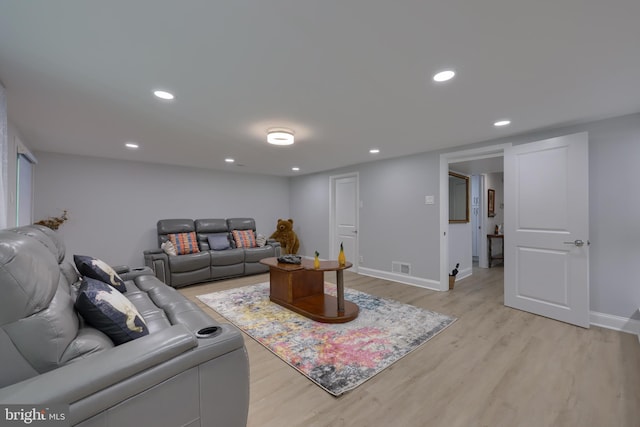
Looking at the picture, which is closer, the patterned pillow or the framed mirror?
the framed mirror

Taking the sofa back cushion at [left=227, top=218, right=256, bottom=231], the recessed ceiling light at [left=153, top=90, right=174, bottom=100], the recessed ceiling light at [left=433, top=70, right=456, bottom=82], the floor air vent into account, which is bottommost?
the floor air vent

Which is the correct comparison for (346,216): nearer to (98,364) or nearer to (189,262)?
(189,262)

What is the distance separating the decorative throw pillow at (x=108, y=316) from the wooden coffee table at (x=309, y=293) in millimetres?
1821

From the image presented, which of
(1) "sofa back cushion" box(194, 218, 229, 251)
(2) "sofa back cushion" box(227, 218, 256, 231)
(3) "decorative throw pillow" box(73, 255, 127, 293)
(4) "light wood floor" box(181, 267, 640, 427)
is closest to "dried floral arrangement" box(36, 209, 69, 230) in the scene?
(1) "sofa back cushion" box(194, 218, 229, 251)

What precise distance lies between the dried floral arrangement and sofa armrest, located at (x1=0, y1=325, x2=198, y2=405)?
4397 mm

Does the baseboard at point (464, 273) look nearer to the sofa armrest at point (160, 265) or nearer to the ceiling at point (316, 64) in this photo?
the ceiling at point (316, 64)

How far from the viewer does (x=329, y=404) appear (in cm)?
165

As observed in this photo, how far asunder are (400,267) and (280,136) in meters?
3.01

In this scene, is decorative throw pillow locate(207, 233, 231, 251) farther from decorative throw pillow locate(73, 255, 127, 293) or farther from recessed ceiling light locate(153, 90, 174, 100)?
recessed ceiling light locate(153, 90, 174, 100)

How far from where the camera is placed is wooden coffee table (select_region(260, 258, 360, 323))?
289cm

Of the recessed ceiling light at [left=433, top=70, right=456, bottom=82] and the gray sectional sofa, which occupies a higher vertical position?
the recessed ceiling light at [left=433, top=70, right=456, bottom=82]

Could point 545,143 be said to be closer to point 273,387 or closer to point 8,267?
point 273,387

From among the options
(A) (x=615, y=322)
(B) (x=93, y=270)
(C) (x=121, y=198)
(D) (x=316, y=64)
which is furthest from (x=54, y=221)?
(A) (x=615, y=322)

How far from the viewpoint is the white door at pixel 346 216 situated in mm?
5379
